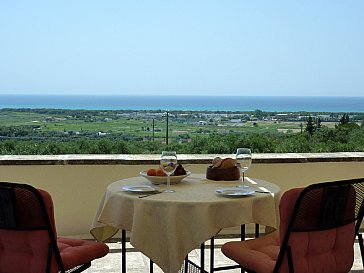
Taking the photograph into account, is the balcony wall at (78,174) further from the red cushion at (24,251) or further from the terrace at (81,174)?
the red cushion at (24,251)

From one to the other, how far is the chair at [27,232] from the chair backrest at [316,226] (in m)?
1.04

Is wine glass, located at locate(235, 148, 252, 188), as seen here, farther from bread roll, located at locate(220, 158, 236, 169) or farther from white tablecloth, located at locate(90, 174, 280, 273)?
white tablecloth, located at locate(90, 174, 280, 273)

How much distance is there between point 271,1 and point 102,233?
4.88 meters

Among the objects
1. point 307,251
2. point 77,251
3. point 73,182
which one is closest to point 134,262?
point 73,182

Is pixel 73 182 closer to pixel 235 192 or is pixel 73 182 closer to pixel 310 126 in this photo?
pixel 235 192

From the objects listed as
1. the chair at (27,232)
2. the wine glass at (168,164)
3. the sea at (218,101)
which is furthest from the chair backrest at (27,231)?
the sea at (218,101)

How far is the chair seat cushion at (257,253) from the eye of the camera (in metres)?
2.85

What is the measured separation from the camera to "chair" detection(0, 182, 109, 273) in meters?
2.75

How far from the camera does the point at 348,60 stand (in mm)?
9164

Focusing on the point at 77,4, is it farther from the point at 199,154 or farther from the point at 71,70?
the point at 199,154

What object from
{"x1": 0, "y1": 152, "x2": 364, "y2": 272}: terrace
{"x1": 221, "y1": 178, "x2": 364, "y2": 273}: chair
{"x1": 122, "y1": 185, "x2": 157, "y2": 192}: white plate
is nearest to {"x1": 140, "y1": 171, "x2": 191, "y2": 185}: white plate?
{"x1": 122, "y1": 185, "x2": 157, "y2": 192}: white plate

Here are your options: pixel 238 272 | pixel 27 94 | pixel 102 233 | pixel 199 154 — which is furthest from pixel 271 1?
pixel 102 233

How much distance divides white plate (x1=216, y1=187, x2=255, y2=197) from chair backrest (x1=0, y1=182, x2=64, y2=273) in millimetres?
855

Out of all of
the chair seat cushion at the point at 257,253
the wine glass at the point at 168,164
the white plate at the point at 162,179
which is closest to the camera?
the chair seat cushion at the point at 257,253
